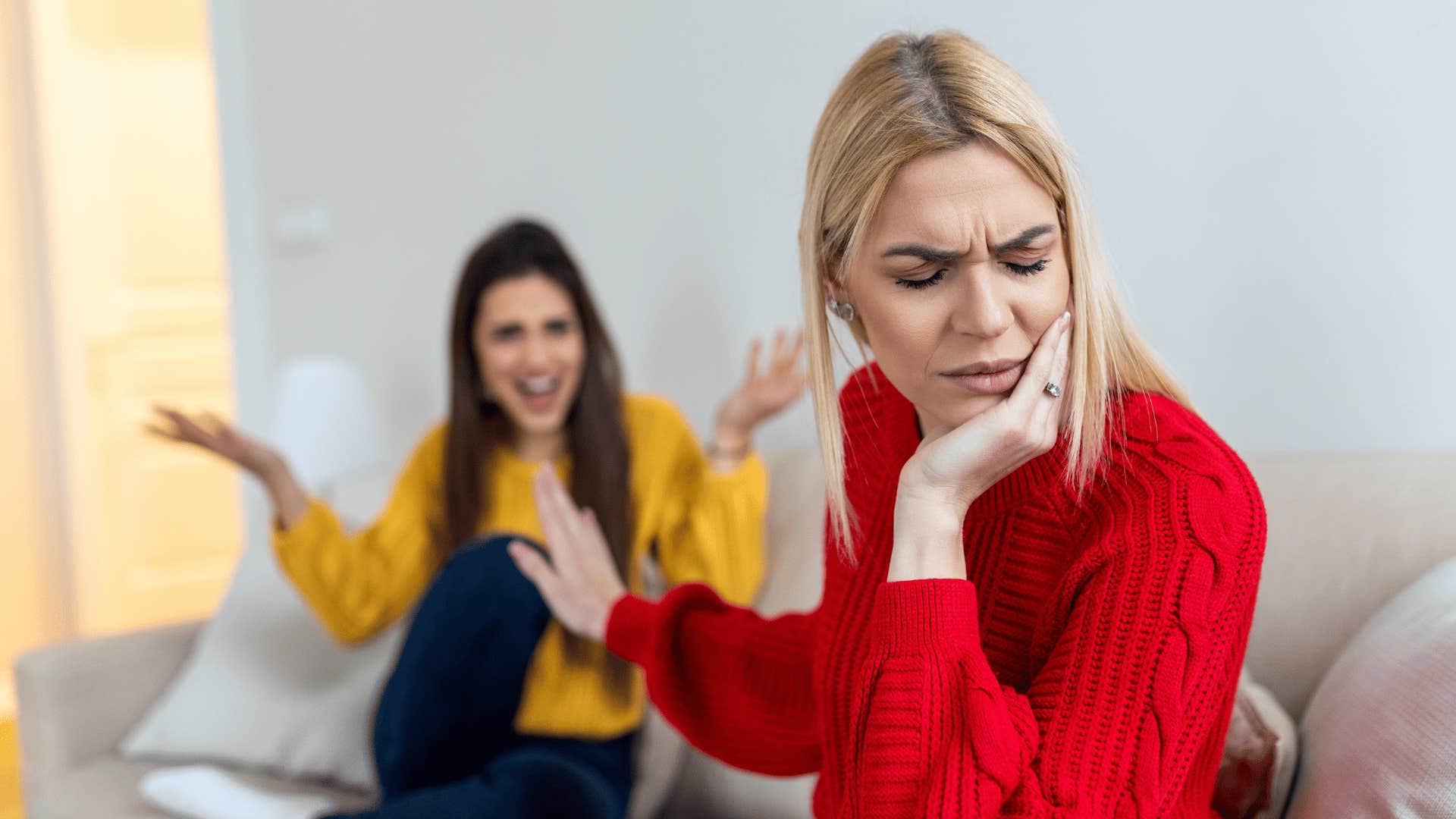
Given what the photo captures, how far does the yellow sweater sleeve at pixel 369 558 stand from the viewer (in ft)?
6.70

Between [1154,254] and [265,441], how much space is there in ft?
7.84

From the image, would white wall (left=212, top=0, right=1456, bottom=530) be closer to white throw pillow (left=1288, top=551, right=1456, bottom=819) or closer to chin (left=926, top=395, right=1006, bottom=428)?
white throw pillow (left=1288, top=551, right=1456, bottom=819)

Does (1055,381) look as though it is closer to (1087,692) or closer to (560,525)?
(1087,692)

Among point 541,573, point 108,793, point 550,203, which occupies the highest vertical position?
point 550,203

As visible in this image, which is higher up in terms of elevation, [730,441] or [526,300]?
[526,300]

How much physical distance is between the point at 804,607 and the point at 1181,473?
914mm

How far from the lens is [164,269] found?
4.29 meters

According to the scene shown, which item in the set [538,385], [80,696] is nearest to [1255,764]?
[538,385]

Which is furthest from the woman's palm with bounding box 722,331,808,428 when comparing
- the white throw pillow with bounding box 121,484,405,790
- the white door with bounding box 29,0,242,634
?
the white door with bounding box 29,0,242,634

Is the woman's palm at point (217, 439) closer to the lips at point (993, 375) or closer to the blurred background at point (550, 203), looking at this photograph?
the blurred background at point (550, 203)

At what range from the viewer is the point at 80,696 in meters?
2.07

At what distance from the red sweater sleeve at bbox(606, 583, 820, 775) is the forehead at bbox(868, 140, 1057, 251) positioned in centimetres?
54

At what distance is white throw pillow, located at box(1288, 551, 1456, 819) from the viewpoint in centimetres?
99

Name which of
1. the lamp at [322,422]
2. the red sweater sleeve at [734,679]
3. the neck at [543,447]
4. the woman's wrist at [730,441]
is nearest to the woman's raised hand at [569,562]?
the red sweater sleeve at [734,679]
